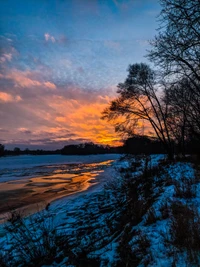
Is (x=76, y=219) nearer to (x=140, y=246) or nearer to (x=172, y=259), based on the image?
(x=140, y=246)

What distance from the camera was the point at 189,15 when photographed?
5.61 meters

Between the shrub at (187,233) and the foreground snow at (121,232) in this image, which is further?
the foreground snow at (121,232)

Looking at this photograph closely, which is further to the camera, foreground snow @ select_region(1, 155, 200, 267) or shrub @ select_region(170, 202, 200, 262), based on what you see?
foreground snow @ select_region(1, 155, 200, 267)

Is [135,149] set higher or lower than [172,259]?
higher

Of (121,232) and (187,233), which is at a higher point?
(187,233)

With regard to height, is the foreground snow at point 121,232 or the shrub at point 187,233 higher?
the shrub at point 187,233

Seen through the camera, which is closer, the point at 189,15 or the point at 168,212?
the point at 168,212

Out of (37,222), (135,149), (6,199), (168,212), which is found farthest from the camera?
(135,149)

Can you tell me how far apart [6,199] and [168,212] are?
27.5 feet

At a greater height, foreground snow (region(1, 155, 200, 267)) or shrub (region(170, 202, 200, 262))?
shrub (region(170, 202, 200, 262))

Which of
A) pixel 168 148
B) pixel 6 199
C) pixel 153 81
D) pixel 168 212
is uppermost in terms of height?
pixel 153 81

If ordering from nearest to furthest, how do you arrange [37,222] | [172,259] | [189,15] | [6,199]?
[172,259], [189,15], [37,222], [6,199]

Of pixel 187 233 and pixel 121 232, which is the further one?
pixel 121 232

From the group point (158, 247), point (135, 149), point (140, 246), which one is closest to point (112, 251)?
point (140, 246)
